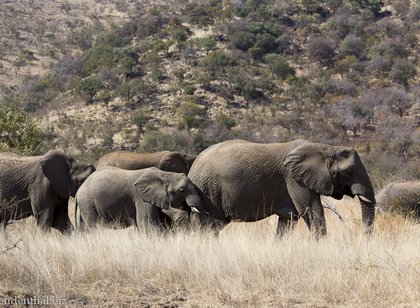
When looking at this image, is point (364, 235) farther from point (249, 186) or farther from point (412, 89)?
point (412, 89)

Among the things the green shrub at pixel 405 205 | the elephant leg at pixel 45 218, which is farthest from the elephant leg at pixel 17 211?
the green shrub at pixel 405 205

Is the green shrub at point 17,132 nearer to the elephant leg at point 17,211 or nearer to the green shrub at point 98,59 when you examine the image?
the elephant leg at point 17,211

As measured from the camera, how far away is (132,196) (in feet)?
39.0

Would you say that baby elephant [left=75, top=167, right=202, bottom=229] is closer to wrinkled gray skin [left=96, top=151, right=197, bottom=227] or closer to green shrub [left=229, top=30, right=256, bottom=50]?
wrinkled gray skin [left=96, top=151, right=197, bottom=227]

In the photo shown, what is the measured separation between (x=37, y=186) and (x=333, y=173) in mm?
4717

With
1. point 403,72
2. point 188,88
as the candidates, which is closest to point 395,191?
point 188,88

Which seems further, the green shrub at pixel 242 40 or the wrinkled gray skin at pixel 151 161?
the green shrub at pixel 242 40

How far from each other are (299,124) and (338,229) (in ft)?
109

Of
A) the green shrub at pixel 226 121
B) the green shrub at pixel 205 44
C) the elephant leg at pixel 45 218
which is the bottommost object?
the green shrub at pixel 226 121

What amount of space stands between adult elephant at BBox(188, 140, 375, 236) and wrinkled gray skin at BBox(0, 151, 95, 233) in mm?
2660

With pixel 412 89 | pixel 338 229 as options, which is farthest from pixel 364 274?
pixel 412 89

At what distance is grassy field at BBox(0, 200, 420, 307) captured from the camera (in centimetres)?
654

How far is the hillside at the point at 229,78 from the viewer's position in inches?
1658

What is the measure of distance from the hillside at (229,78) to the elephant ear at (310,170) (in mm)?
20620
